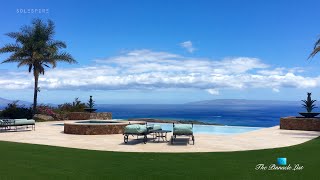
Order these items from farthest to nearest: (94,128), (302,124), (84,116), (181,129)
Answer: (84,116)
(302,124)
(94,128)
(181,129)

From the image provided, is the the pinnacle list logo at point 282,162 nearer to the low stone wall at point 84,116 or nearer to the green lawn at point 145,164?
the green lawn at point 145,164

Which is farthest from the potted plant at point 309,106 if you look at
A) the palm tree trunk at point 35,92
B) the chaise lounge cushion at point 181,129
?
the palm tree trunk at point 35,92

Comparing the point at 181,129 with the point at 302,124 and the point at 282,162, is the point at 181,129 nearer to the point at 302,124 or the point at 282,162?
the point at 282,162

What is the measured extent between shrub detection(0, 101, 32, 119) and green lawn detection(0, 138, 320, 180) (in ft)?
57.3

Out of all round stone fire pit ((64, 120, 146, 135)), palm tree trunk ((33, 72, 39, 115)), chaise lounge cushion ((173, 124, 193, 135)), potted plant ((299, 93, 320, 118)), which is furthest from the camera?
palm tree trunk ((33, 72, 39, 115))

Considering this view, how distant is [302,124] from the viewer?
2186cm

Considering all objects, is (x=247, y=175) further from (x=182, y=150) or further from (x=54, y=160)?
(x=54, y=160)

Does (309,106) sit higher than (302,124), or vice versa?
(309,106)

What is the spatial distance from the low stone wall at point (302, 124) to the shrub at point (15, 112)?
2066cm

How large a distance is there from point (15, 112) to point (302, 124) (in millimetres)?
22722

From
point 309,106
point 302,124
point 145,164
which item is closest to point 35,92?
point 302,124

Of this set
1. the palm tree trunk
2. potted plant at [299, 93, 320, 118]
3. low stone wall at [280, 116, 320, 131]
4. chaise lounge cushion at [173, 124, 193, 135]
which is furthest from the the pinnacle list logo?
the palm tree trunk

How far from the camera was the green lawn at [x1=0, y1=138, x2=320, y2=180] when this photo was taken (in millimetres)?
8320

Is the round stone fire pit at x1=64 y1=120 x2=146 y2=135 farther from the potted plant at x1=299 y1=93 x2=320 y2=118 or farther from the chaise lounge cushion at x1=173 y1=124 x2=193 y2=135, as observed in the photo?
the potted plant at x1=299 y1=93 x2=320 y2=118
